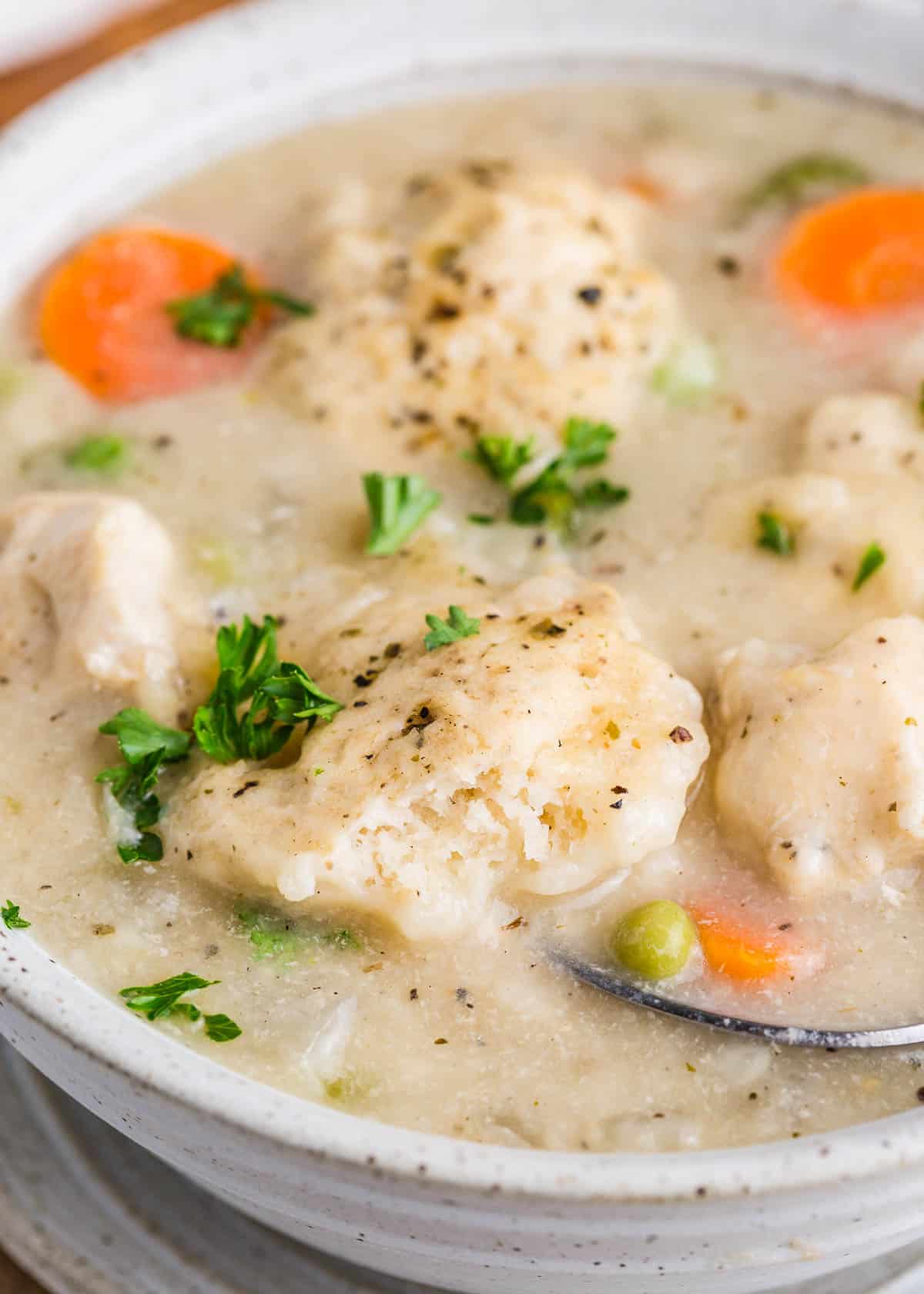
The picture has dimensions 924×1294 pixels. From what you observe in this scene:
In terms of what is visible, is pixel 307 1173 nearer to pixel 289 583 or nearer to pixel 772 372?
pixel 289 583

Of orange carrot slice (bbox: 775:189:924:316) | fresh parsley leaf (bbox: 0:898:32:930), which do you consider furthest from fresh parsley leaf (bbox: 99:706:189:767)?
orange carrot slice (bbox: 775:189:924:316)

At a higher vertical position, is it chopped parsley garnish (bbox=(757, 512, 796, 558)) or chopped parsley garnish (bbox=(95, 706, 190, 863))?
chopped parsley garnish (bbox=(95, 706, 190, 863))

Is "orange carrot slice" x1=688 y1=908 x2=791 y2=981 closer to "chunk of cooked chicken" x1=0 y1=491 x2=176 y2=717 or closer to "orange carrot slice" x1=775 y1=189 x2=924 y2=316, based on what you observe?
"chunk of cooked chicken" x1=0 y1=491 x2=176 y2=717

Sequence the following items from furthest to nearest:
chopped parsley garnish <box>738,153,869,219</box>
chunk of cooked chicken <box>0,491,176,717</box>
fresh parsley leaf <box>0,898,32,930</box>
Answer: chopped parsley garnish <box>738,153,869,219</box> < chunk of cooked chicken <box>0,491,176,717</box> < fresh parsley leaf <box>0,898,32,930</box>

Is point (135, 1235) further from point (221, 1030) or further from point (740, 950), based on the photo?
point (740, 950)

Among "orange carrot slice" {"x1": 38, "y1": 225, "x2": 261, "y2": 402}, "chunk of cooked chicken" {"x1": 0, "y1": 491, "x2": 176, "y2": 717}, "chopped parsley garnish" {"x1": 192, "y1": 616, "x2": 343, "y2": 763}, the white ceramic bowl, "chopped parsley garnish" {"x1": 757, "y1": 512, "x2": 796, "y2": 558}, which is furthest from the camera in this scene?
"orange carrot slice" {"x1": 38, "y1": 225, "x2": 261, "y2": 402}

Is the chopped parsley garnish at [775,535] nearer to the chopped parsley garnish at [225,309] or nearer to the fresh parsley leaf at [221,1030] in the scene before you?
the chopped parsley garnish at [225,309]

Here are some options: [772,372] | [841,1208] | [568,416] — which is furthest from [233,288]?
[841,1208]
